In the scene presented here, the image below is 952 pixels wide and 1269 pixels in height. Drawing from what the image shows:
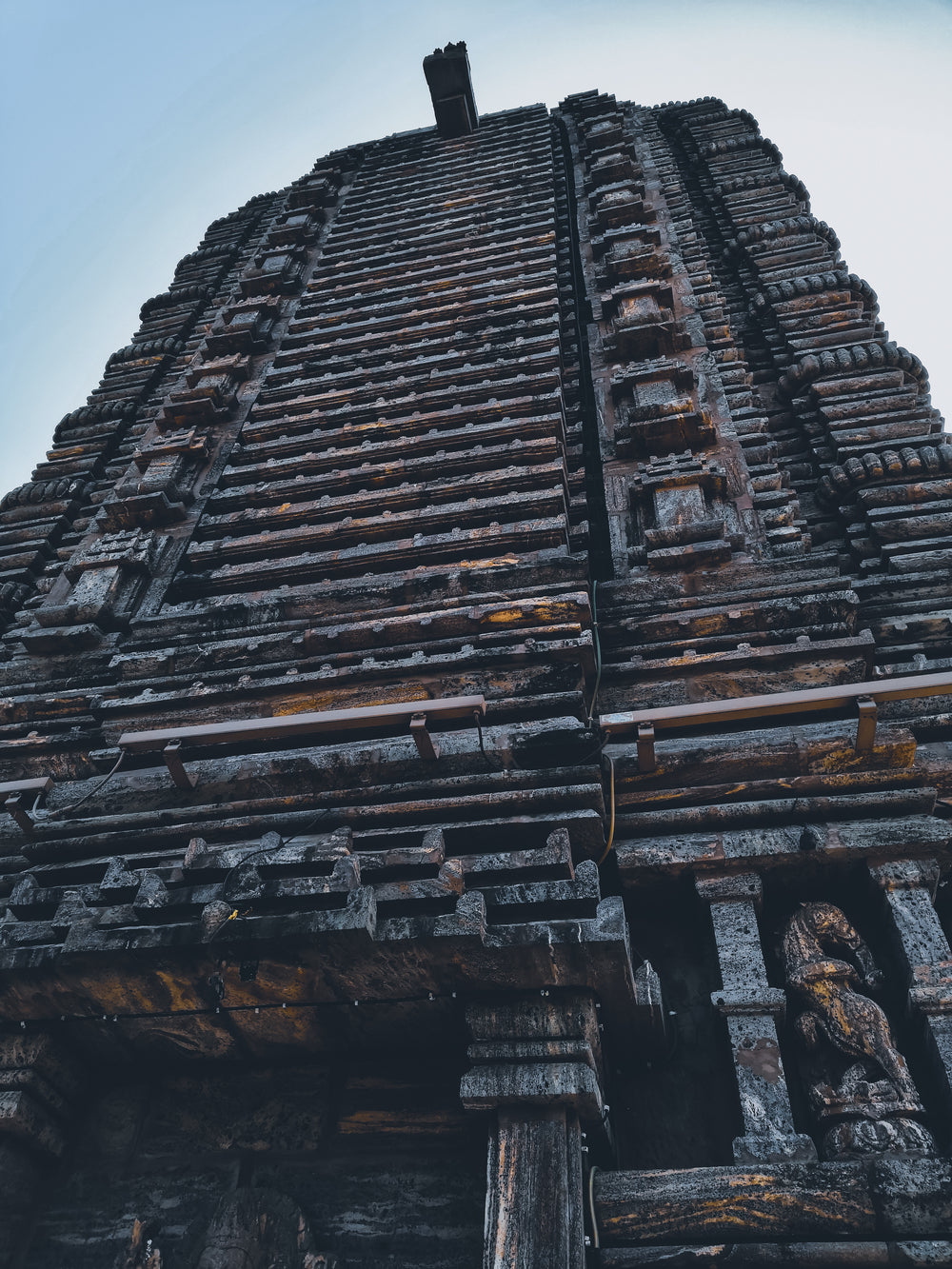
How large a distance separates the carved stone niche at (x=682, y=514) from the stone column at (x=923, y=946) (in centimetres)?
226

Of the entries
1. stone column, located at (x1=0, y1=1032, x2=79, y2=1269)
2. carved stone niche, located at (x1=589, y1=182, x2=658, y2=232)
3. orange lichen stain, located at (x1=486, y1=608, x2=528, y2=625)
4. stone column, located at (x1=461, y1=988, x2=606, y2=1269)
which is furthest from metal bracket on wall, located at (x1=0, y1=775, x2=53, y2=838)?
carved stone niche, located at (x1=589, y1=182, x2=658, y2=232)

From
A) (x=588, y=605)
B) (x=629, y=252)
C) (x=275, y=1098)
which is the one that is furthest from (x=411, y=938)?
(x=629, y=252)

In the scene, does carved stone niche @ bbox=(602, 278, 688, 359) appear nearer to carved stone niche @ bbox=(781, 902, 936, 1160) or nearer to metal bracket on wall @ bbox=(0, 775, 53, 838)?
carved stone niche @ bbox=(781, 902, 936, 1160)

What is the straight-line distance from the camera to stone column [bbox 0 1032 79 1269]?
11.4 ft

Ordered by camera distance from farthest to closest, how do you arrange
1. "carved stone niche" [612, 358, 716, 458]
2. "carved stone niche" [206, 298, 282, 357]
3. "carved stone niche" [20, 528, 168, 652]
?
"carved stone niche" [206, 298, 282, 357], "carved stone niche" [612, 358, 716, 458], "carved stone niche" [20, 528, 168, 652]

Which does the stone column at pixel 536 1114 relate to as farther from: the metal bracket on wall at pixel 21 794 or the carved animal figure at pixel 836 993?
the metal bracket on wall at pixel 21 794

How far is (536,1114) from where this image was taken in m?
3.07

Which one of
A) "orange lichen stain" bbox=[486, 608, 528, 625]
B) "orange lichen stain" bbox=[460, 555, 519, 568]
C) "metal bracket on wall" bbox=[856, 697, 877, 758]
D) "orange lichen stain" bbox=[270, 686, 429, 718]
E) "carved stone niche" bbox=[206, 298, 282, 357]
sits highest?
"carved stone niche" bbox=[206, 298, 282, 357]

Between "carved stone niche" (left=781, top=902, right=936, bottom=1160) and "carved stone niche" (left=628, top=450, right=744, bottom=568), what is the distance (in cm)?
234

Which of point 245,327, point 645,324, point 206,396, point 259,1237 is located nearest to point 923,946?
point 259,1237

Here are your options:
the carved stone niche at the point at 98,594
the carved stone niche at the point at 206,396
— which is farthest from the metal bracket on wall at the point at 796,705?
the carved stone niche at the point at 206,396

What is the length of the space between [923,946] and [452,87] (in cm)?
1589

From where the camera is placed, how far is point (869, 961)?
3.53m

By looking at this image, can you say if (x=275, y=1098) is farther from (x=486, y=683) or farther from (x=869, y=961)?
(x=869, y=961)
